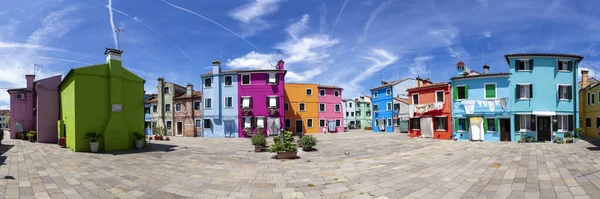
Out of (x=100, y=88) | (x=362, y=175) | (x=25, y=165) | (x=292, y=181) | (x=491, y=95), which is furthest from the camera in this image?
(x=491, y=95)

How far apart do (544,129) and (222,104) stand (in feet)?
108

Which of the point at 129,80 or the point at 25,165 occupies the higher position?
the point at 129,80

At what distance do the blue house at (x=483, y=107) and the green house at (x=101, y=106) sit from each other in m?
27.7

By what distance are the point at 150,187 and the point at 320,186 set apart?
17.6ft

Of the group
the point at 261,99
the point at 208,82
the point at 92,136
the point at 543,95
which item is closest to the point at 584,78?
the point at 543,95

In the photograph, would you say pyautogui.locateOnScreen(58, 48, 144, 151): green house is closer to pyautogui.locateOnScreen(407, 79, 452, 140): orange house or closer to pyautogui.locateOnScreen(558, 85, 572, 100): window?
pyautogui.locateOnScreen(407, 79, 452, 140): orange house

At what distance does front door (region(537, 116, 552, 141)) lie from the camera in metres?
22.9

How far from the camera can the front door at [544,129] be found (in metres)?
22.9

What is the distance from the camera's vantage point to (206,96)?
3512 centimetres

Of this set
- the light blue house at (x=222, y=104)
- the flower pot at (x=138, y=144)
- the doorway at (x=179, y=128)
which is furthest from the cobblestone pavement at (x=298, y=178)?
the doorway at (x=179, y=128)

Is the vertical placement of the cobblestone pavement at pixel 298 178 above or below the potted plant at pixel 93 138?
below

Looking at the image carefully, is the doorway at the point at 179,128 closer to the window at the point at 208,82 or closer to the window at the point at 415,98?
the window at the point at 208,82

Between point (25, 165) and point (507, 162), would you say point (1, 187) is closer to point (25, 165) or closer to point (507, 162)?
point (25, 165)

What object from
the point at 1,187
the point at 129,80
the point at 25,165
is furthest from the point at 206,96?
the point at 1,187
